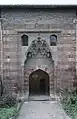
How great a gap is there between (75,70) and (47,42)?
2292 mm

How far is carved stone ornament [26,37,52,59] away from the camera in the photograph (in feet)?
44.6

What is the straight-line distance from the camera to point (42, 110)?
11430mm

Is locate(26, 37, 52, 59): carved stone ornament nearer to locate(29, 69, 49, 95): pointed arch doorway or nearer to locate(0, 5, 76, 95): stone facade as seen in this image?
locate(0, 5, 76, 95): stone facade

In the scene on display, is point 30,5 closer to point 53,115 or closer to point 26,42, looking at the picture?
point 26,42


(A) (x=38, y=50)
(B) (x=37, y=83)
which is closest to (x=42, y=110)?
(A) (x=38, y=50)

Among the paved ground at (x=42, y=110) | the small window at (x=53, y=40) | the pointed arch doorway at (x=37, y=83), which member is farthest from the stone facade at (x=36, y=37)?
the pointed arch doorway at (x=37, y=83)

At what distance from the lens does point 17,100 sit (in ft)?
42.4

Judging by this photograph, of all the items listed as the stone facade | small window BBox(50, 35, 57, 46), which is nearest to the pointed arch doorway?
the stone facade

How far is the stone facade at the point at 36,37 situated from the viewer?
44.0 ft

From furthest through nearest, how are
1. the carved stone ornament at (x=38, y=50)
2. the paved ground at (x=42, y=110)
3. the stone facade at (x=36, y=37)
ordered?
1. the carved stone ornament at (x=38, y=50)
2. the stone facade at (x=36, y=37)
3. the paved ground at (x=42, y=110)

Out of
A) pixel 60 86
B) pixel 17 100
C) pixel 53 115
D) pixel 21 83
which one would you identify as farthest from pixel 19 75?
pixel 53 115

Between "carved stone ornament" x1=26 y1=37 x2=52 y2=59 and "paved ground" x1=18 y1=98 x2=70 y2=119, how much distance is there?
269 cm

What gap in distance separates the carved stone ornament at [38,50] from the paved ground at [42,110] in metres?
2.69

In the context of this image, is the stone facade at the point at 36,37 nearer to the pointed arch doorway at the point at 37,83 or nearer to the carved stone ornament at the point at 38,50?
the carved stone ornament at the point at 38,50
